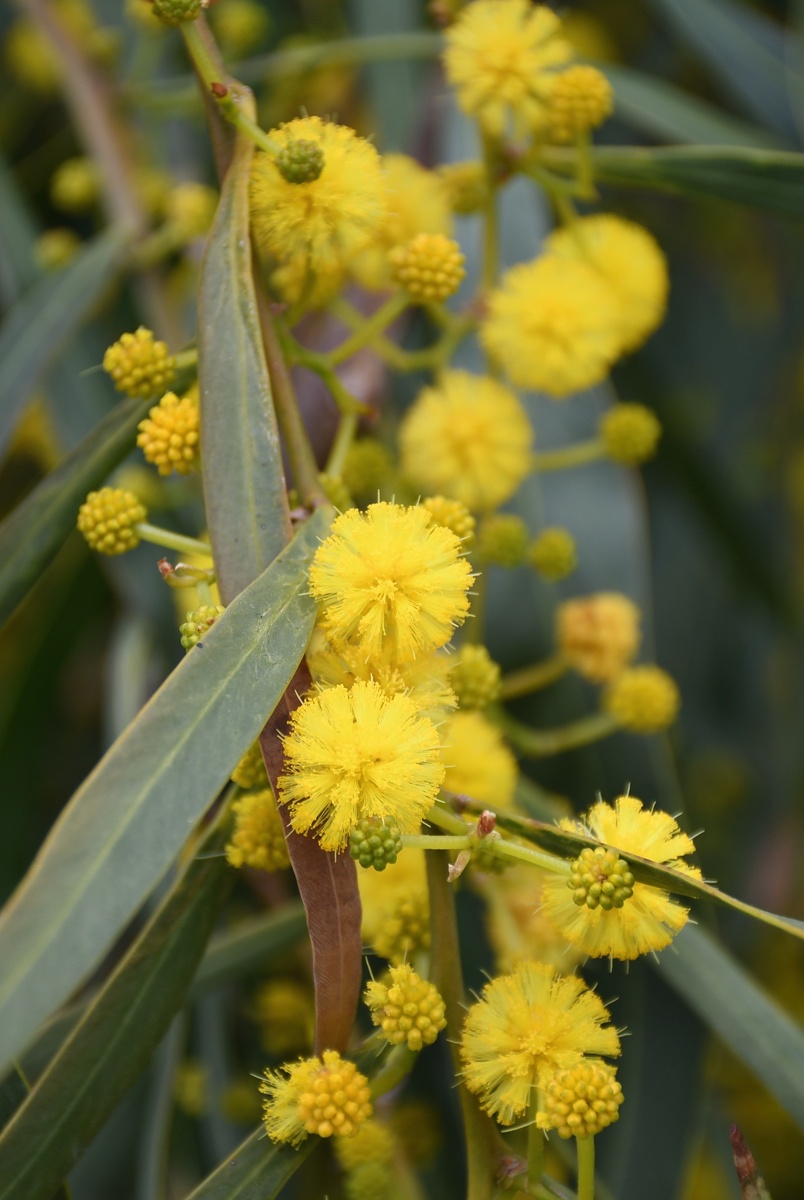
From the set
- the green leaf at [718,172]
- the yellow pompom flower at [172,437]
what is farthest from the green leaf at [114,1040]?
the green leaf at [718,172]

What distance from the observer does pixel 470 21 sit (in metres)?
1.31

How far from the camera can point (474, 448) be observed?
4.41 feet

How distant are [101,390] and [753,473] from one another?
152cm

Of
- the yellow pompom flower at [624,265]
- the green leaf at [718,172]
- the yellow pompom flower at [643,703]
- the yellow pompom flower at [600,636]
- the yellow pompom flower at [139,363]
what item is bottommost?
the yellow pompom flower at [139,363]

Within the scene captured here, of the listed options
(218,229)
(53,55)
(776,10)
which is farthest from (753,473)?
(218,229)

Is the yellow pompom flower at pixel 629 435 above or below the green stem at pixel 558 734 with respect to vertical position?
above

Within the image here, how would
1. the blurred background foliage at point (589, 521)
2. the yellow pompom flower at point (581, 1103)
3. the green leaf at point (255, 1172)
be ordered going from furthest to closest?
the blurred background foliage at point (589, 521) < the green leaf at point (255, 1172) < the yellow pompom flower at point (581, 1103)

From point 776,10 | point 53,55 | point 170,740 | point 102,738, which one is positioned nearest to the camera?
point 170,740

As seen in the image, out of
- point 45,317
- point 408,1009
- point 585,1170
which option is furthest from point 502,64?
point 585,1170

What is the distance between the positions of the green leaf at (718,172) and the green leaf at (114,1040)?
0.93m

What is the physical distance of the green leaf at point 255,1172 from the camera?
0.94 m

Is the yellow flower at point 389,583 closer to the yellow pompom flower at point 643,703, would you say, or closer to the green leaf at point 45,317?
the yellow pompom flower at point 643,703

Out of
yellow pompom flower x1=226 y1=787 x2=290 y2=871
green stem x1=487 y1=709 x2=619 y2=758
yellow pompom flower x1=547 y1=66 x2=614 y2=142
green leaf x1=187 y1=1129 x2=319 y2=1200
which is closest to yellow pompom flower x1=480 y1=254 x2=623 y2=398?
yellow pompom flower x1=547 y1=66 x2=614 y2=142

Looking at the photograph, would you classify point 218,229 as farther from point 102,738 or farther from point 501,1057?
point 102,738
